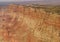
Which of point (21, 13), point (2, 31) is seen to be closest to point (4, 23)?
point (2, 31)

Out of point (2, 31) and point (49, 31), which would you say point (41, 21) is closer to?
point (49, 31)

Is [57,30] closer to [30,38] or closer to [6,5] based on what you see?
[30,38]

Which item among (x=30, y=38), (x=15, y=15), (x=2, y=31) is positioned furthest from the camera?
(x=15, y=15)

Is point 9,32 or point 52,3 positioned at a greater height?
point 52,3

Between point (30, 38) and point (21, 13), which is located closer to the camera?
point (30, 38)

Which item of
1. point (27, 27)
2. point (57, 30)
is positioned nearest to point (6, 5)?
point (27, 27)

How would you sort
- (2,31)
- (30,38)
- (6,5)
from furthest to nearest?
(6,5), (2,31), (30,38)

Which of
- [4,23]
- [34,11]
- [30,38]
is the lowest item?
[30,38]
